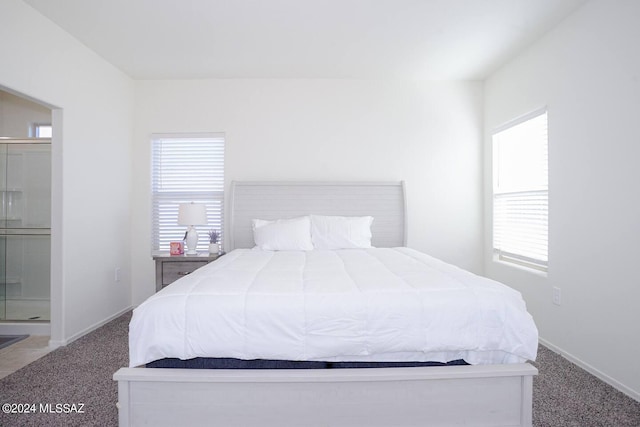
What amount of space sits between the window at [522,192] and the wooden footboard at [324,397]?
1910mm

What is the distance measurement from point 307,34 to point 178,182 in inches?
86.8

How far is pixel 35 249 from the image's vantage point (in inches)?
153

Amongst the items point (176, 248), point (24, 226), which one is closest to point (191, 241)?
point (176, 248)

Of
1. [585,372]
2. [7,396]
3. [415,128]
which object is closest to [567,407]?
[585,372]

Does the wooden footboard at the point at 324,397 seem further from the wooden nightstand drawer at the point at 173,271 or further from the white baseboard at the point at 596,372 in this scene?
the wooden nightstand drawer at the point at 173,271

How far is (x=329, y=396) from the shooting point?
5.52ft

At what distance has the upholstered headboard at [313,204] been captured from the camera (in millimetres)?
4059

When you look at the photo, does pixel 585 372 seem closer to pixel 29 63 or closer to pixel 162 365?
pixel 162 365

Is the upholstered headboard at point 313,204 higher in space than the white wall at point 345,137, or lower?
lower

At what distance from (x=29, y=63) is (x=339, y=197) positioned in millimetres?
2871

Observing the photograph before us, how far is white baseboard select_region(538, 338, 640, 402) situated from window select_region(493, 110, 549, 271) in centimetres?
67

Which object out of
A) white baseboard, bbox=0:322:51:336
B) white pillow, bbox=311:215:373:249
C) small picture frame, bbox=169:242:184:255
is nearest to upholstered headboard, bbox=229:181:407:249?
white pillow, bbox=311:215:373:249

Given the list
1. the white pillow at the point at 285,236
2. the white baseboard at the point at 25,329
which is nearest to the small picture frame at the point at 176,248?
the white pillow at the point at 285,236

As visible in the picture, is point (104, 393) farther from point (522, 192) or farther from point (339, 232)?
point (522, 192)
